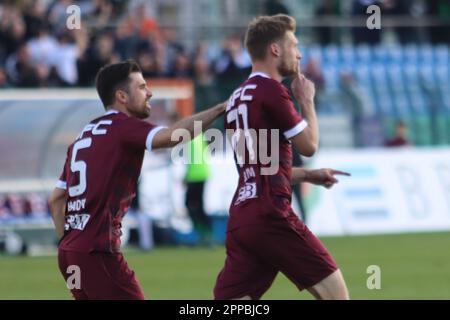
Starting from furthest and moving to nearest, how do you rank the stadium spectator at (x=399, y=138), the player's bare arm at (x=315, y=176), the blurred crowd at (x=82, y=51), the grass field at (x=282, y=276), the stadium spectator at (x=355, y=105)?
the stadium spectator at (x=355, y=105)
the stadium spectator at (x=399, y=138)
the blurred crowd at (x=82, y=51)
the grass field at (x=282, y=276)
the player's bare arm at (x=315, y=176)

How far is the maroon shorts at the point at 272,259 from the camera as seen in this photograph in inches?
320

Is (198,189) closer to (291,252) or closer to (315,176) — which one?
(315,176)

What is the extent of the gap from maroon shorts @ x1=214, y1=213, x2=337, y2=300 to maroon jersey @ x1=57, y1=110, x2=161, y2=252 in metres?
0.79

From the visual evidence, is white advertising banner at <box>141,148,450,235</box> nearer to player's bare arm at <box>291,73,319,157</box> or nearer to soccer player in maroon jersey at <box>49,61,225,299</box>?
soccer player in maroon jersey at <box>49,61,225,299</box>

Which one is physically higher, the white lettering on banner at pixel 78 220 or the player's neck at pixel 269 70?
the player's neck at pixel 269 70

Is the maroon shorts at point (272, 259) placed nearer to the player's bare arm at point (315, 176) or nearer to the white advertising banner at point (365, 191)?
the player's bare arm at point (315, 176)

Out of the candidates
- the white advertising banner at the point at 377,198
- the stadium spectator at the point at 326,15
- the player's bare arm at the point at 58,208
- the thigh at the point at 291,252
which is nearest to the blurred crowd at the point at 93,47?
the stadium spectator at the point at 326,15

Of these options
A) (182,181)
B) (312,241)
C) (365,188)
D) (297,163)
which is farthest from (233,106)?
(365,188)

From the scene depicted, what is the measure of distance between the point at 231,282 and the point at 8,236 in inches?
513

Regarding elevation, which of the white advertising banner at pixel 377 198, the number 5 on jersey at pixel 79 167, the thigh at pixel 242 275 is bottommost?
the white advertising banner at pixel 377 198

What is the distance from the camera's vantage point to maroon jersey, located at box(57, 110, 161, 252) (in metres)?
8.05

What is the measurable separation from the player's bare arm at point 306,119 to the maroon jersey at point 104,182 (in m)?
0.93

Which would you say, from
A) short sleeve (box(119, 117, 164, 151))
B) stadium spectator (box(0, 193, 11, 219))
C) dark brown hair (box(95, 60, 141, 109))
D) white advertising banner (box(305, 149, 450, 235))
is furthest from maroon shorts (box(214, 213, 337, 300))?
white advertising banner (box(305, 149, 450, 235))
